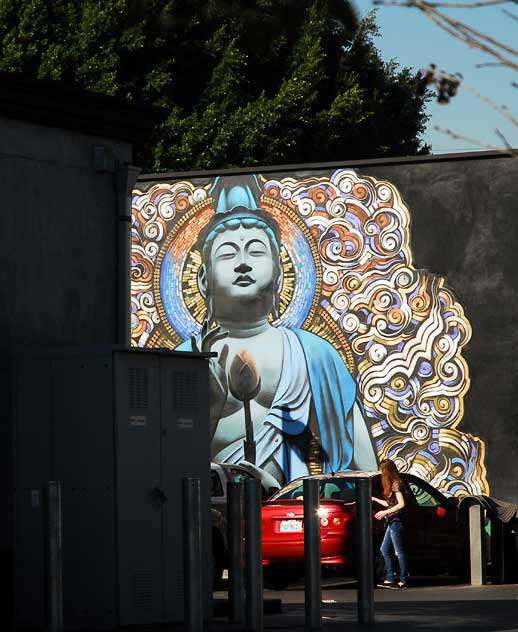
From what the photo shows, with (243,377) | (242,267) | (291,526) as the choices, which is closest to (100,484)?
(291,526)

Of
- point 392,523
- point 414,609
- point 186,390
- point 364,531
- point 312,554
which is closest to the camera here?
point 312,554

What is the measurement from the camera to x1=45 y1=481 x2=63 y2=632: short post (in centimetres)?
1138

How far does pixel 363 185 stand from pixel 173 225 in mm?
3747

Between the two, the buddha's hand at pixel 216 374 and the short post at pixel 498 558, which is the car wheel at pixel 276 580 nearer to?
the short post at pixel 498 558

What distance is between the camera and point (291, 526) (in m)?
20.0

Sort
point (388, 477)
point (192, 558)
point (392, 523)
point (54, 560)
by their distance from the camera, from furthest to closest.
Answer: point (388, 477) < point (392, 523) < point (192, 558) < point (54, 560)

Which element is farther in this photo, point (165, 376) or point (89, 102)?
point (89, 102)

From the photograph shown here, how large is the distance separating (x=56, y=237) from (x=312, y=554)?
4048mm

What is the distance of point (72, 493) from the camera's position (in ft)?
42.8

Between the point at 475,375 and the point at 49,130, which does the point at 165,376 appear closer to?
the point at 49,130

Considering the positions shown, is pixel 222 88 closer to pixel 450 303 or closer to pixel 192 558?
pixel 450 303

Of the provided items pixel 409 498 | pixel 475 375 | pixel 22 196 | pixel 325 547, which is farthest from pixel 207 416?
pixel 475 375

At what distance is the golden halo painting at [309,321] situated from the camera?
25969 mm

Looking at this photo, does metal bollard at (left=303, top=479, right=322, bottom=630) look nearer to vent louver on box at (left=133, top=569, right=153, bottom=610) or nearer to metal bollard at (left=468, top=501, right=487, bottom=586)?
vent louver on box at (left=133, top=569, right=153, bottom=610)
